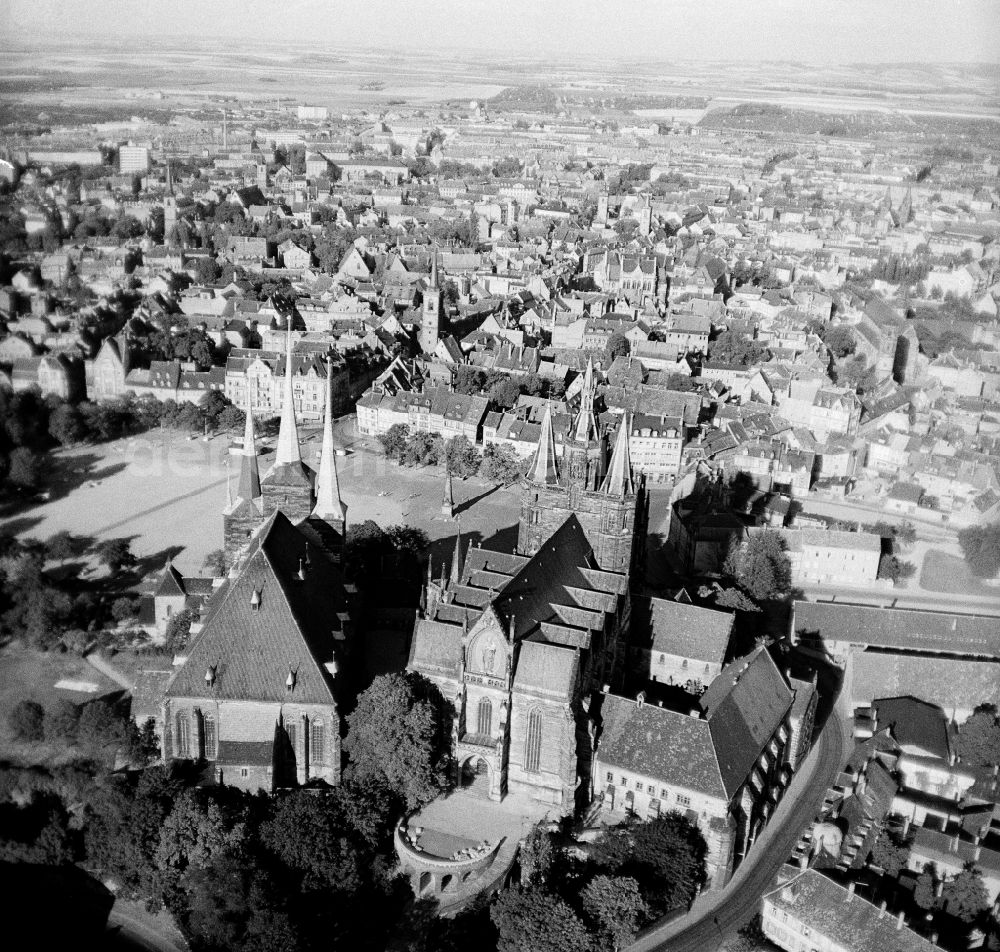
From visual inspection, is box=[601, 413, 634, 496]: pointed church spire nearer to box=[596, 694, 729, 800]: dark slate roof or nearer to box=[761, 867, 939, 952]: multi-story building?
box=[596, 694, 729, 800]: dark slate roof

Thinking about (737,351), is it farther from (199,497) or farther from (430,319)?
(199,497)

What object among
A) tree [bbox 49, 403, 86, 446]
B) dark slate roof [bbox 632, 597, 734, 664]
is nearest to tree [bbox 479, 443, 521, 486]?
dark slate roof [bbox 632, 597, 734, 664]

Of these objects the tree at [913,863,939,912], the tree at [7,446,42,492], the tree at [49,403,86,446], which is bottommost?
the tree at [913,863,939,912]

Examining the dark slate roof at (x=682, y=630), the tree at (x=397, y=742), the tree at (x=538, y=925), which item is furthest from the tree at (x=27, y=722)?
the dark slate roof at (x=682, y=630)

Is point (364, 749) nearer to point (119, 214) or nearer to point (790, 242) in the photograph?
point (119, 214)

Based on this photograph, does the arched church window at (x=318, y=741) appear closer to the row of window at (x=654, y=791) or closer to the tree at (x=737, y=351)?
→ the row of window at (x=654, y=791)

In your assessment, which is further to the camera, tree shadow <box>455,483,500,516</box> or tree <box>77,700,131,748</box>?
tree shadow <box>455,483,500,516</box>

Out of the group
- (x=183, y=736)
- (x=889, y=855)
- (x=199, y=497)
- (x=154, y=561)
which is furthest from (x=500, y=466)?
(x=889, y=855)
